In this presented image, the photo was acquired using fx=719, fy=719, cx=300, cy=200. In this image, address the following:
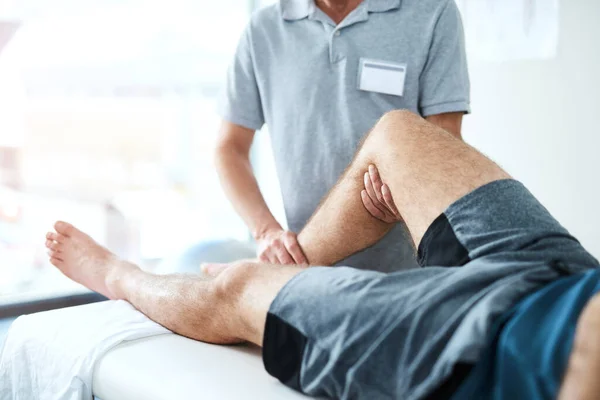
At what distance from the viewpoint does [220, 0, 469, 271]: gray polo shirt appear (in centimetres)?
192

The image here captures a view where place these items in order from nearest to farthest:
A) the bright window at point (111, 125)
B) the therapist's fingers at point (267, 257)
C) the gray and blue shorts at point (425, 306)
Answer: the gray and blue shorts at point (425, 306)
the therapist's fingers at point (267, 257)
the bright window at point (111, 125)

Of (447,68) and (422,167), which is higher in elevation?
(447,68)

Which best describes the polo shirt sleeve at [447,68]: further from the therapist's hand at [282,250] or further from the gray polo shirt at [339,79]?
the therapist's hand at [282,250]

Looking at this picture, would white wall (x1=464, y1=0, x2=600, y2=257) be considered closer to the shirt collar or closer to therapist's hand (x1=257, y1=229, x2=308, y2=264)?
the shirt collar

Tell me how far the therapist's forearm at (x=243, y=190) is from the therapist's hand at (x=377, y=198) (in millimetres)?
422

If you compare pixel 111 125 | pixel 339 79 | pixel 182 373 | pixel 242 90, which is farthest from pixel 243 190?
pixel 111 125

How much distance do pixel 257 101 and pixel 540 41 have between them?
3.53ft

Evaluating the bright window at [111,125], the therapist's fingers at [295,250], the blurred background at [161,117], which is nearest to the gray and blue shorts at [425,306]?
the therapist's fingers at [295,250]

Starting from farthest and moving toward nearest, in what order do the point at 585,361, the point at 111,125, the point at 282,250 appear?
the point at 111,125, the point at 282,250, the point at 585,361

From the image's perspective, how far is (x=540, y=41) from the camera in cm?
252

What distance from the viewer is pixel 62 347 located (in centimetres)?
143

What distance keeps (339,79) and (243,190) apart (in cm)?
42

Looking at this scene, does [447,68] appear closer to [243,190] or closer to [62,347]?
[243,190]

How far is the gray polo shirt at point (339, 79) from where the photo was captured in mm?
1919
